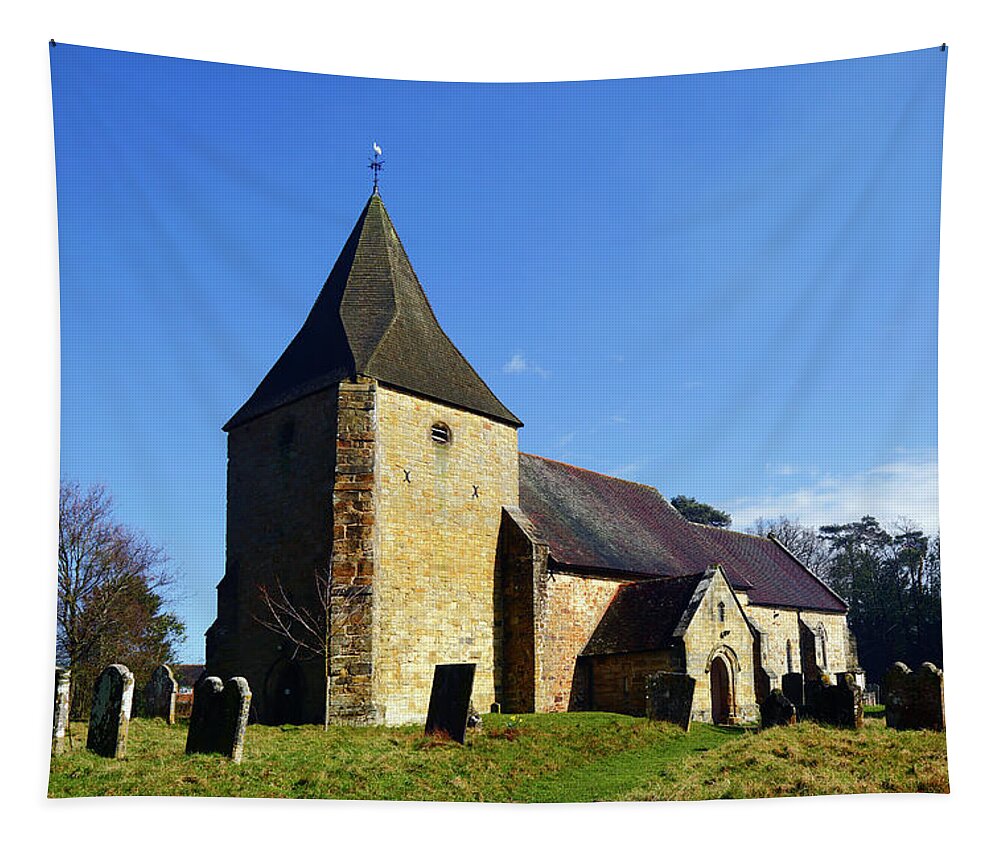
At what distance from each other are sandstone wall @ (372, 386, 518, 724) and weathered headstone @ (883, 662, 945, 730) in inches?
252

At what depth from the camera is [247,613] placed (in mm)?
16219

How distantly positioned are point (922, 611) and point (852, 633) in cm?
897

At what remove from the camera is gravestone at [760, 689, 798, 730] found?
1420cm

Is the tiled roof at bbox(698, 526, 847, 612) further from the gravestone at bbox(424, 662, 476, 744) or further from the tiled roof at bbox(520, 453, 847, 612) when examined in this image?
the gravestone at bbox(424, 662, 476, 744)

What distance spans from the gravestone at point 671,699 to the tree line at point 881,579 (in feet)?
10.8

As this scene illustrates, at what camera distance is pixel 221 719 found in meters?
10.7

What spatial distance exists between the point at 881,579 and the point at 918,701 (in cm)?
778

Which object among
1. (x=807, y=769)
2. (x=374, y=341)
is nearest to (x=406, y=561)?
(x=374, y=341)

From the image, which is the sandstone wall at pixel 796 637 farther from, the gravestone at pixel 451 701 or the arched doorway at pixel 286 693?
the gravestone at pixel 451 701

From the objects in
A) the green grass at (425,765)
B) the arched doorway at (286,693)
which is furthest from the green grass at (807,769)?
the arched doorway at (286,693)

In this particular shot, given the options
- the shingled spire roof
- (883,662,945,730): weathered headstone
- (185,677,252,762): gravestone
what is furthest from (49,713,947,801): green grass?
the shingled spire roof

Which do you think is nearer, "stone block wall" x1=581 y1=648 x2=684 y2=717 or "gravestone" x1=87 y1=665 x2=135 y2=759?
"gravestone" x1=87 y1=665 x2=135 y2=759

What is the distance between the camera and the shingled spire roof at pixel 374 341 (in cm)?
1606
